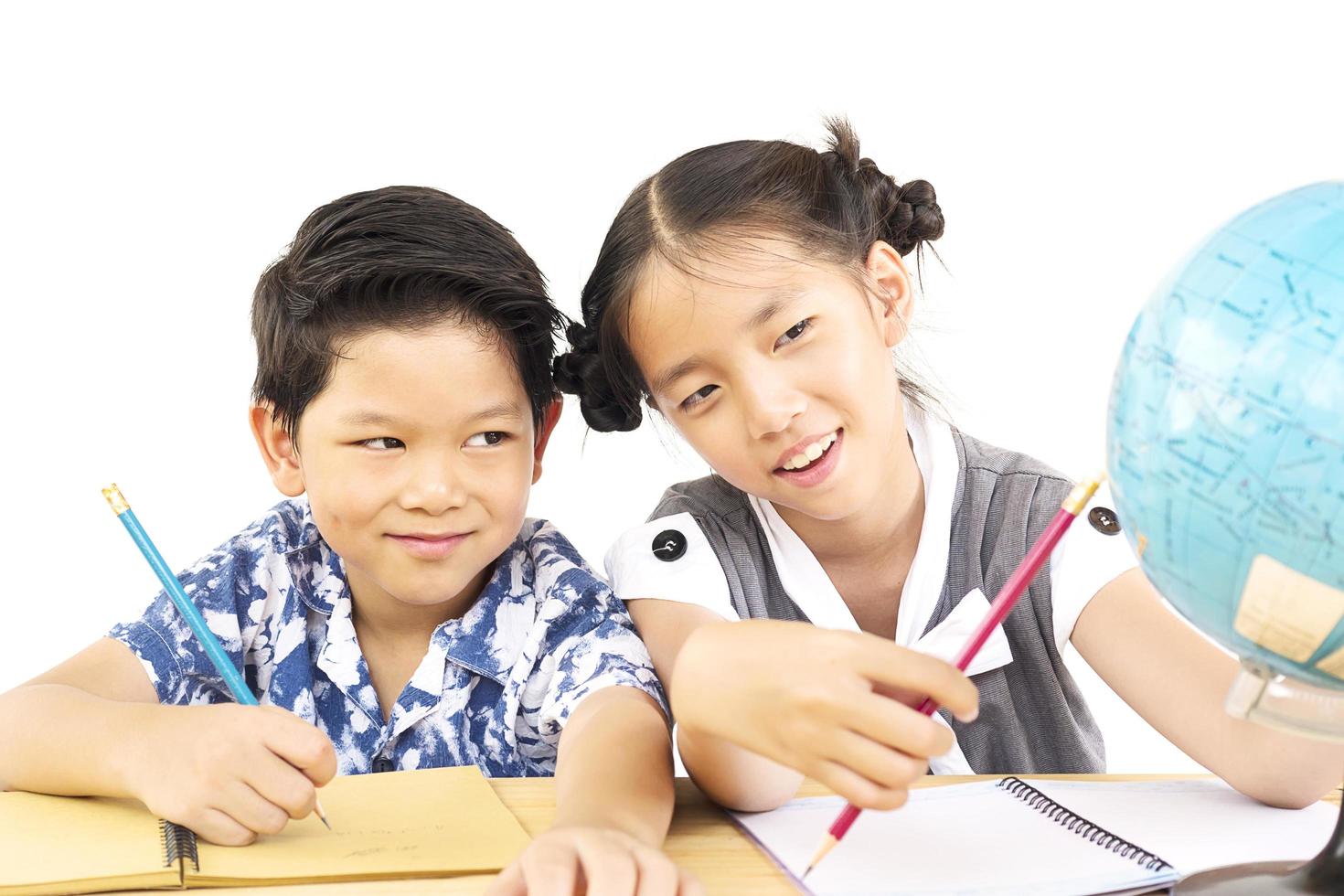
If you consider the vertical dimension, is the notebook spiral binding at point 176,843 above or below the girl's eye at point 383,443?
below

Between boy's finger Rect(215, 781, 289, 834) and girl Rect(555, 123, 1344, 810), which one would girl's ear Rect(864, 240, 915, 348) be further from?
boy's finger Rect(215, 781, 289, 834)

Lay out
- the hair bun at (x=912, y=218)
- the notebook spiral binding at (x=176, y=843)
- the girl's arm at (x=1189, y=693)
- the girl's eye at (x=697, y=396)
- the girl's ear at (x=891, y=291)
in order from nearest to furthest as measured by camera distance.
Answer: the notebook spiral binding at (x=176, y=843) → the girl's arm at (x=1189, y=693) → the girl's eye at (x=697, y=396) → the girl's ear at (x=891, y=291) → the hair bun at (x=912, y=218)

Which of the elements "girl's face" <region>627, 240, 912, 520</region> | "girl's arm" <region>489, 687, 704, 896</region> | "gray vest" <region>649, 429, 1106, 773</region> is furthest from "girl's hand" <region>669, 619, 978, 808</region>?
"gray vest" <region>649, 429, 1106, 773</region>

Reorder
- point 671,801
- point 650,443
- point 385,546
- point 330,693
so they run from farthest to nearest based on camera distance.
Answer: point 650,443 < point 330,693 < point 385,546 < point 671,801

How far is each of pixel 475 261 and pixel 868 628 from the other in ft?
1.97

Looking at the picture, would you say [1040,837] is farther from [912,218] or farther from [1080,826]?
[912,218]

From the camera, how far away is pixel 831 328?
4.17 feet

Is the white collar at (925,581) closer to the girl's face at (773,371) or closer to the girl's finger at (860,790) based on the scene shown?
the girl's face at (773,371)

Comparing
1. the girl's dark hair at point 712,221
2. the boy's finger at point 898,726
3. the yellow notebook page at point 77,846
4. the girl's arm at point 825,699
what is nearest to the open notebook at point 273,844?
the yellow notebook page at point 77,846

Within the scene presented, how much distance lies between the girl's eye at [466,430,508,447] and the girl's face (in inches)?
6.7

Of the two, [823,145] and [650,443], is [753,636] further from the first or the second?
[650,443]

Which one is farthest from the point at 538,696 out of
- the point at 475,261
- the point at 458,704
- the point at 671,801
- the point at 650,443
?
the point at 650,443

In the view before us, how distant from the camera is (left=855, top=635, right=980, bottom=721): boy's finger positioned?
0.73 m

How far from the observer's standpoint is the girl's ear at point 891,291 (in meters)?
1.40
